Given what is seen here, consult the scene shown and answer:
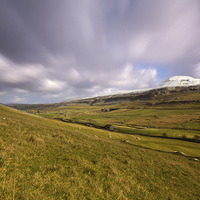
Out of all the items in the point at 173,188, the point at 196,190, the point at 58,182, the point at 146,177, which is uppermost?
the point at 58,182

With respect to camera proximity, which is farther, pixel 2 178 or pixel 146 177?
pixel 146 177

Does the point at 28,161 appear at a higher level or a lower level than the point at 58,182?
higher

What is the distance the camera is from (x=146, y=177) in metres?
11.5

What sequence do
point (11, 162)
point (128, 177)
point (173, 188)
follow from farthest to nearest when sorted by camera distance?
point (173, 188) < point (128, 177) < point (11, 162)

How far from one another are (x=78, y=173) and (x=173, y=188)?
11.4m

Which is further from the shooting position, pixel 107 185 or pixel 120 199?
pixel 107 185

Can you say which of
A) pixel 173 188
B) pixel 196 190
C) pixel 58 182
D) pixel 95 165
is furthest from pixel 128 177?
pixel 196 190

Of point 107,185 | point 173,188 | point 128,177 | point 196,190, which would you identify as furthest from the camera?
point 196,190

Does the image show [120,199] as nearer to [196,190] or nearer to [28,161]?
[28,161]

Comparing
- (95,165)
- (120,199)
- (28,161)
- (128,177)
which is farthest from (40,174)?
(128,177)

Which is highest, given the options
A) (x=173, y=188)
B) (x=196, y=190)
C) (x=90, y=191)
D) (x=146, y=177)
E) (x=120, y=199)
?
(x=90, y=191)

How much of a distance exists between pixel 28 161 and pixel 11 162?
1239mm

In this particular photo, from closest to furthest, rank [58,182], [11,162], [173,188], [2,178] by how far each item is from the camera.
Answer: [2,178] → [58,182] → [11,162] → [173,188]

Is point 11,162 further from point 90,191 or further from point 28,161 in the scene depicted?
point 90,191
